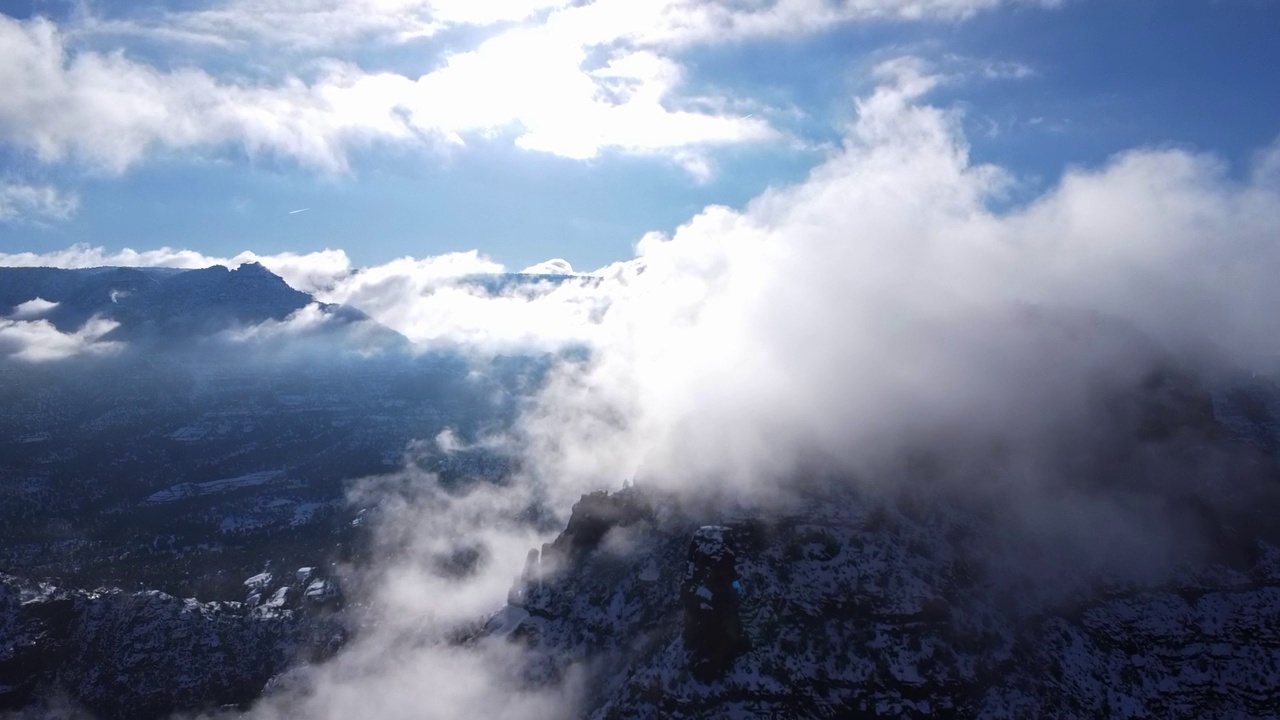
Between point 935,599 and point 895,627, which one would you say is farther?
point 935,599

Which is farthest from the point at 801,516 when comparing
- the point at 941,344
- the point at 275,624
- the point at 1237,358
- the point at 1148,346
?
the point at 275,624

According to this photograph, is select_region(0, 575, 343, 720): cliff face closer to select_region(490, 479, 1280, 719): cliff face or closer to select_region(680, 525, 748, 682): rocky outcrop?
select_region(490, 479, 1280, 719): cliff face

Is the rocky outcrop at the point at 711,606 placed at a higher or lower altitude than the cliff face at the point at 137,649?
higher

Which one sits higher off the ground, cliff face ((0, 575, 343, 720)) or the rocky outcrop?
the rocky outcrop

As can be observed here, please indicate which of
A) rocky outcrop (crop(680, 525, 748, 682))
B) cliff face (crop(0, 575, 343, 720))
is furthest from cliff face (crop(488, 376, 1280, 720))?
cliff face (crop(0, 575, 343, 720))

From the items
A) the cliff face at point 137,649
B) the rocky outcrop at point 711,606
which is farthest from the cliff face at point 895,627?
the cliff face at point 137,649

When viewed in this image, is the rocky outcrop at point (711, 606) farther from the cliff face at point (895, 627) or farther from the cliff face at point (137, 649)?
the cliff face at point (137, 649)

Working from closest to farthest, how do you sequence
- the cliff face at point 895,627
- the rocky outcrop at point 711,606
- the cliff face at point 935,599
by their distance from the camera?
1. the cliff face at point 895,627
2. the cliff face at point 935,599
3. the rocky outcrop at point 711,606

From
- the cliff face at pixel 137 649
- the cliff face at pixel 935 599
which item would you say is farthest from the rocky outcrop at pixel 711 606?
the cliff face at pixel 137 649

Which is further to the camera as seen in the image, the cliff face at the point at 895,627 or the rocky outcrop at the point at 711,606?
the rocky outcrop at the point at 711,606

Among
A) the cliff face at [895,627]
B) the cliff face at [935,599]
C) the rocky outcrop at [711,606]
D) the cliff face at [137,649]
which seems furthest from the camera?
the cliff face at [137,649]

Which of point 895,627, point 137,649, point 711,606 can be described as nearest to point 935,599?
point 895,627

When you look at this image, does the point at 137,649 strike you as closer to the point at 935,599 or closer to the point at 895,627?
the point at 895,627
